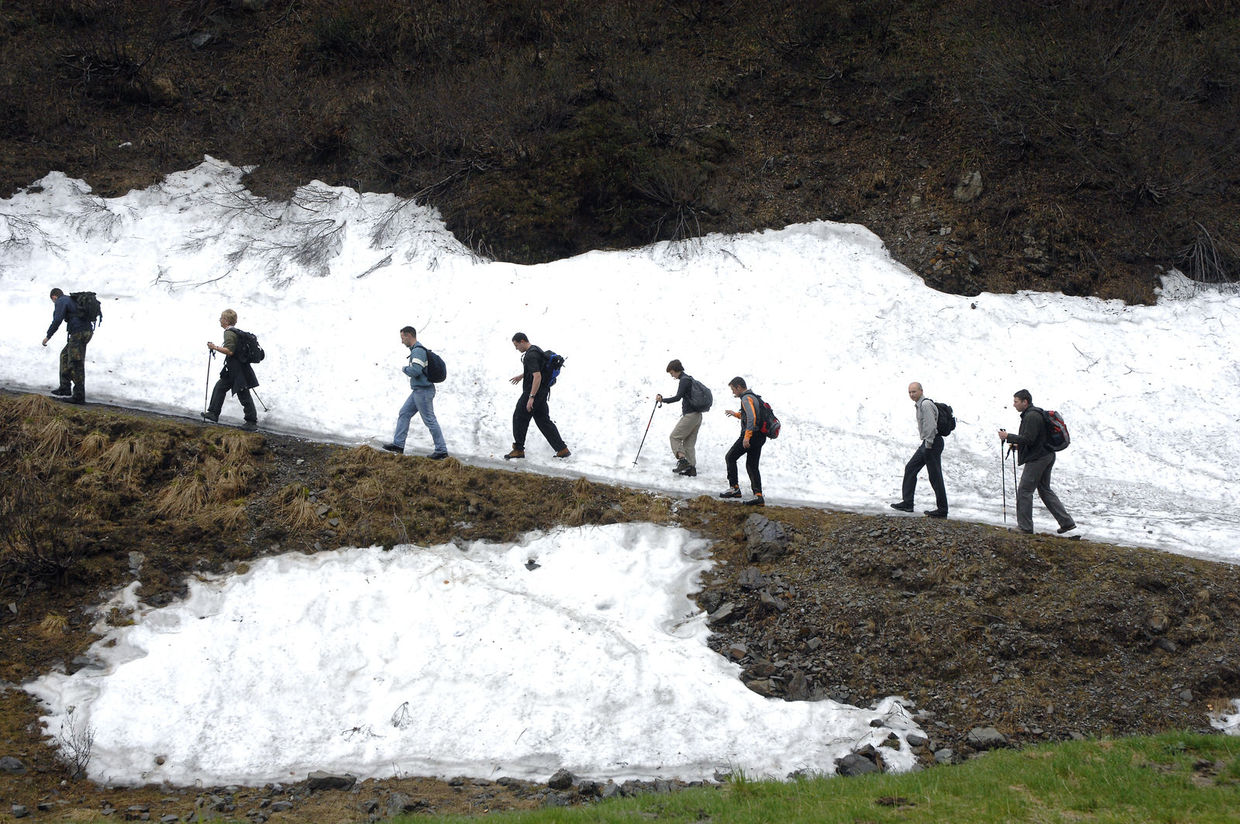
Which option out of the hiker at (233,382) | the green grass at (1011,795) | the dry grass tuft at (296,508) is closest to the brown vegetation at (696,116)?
the hiker at (233,382)

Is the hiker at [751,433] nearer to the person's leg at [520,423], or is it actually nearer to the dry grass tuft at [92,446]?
the person's leg at [520,423]

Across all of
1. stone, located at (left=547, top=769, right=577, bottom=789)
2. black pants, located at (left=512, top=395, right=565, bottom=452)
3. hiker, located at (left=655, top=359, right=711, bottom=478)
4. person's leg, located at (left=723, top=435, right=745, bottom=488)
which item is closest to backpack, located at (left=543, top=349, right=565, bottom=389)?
black pants, located at (left=512, top=395, right=565, bottom=452)

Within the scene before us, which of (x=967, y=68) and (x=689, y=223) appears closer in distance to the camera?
(x=689, y=223)

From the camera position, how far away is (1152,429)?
14367 mm

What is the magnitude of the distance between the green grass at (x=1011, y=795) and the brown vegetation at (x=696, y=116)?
39.9ft

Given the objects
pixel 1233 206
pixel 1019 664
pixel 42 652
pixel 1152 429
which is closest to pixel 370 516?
pixel 42 652

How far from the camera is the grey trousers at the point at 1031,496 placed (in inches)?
443

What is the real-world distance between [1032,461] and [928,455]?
1.28m

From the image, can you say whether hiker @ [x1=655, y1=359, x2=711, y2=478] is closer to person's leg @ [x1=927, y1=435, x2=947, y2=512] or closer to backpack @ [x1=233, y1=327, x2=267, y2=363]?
person's leg @ [x1=927, y1=435, x2=947, y2=512]

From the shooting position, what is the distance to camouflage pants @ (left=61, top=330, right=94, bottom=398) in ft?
44.5

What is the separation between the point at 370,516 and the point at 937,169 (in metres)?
14.9

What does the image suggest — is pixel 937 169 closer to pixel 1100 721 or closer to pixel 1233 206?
pixel 1233 206

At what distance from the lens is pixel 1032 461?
11266 millimetres

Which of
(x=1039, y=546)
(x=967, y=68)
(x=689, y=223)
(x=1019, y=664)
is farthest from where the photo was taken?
(x=967, y=68)
